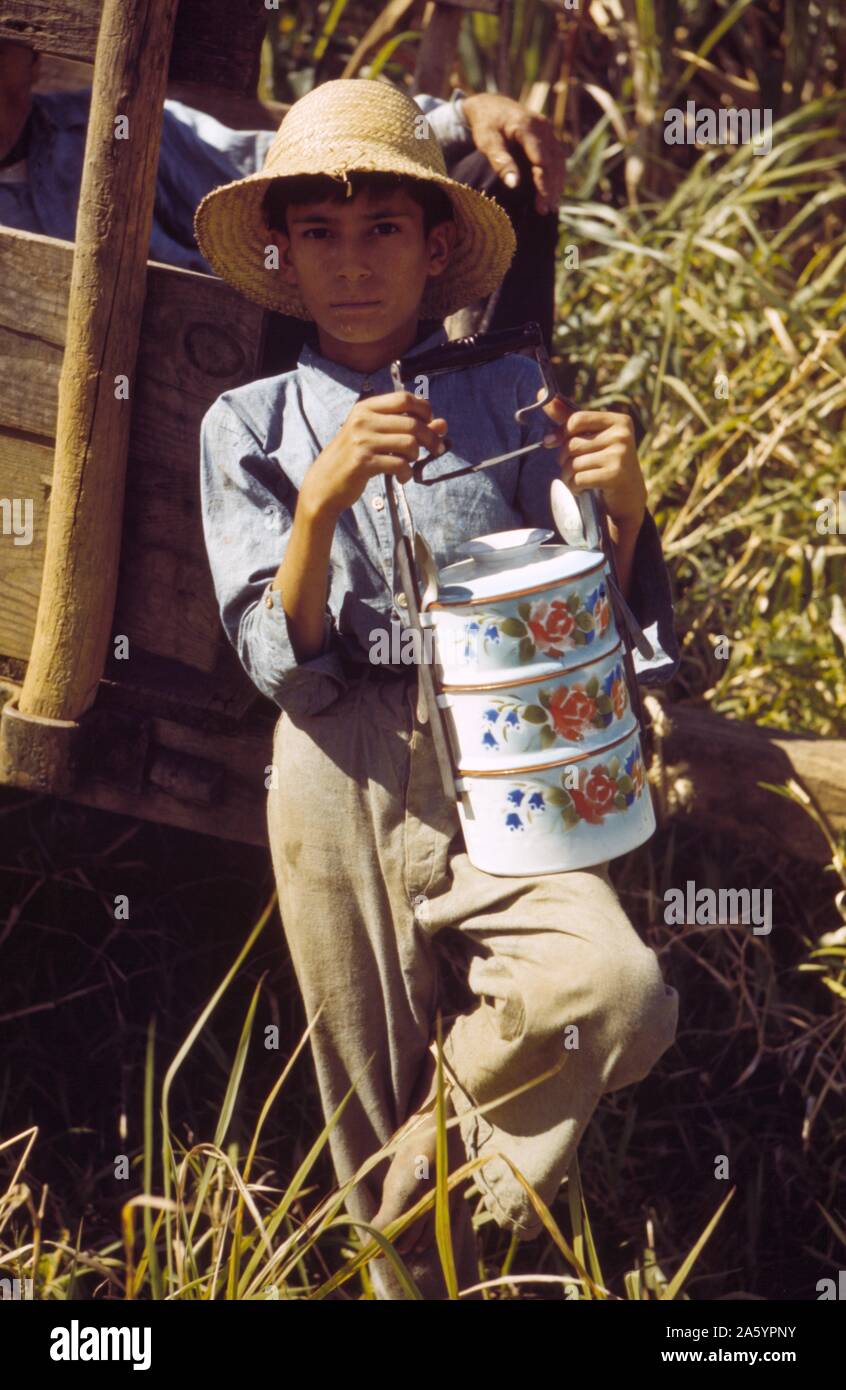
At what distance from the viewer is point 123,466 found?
2.57 meters

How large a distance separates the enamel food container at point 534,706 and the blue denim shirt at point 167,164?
4.75ft

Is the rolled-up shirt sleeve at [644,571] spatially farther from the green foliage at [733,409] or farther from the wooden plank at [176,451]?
the green foliage at [733,409]

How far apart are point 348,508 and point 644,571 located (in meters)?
0.47

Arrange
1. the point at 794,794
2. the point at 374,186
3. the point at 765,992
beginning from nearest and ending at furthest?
the point at 374,186, the point at 794,794, the point at 765,992

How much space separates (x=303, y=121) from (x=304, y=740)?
37.1 inches

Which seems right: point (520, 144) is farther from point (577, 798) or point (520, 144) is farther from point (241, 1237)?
point (241, 1237)

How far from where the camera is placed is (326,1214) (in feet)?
7.35

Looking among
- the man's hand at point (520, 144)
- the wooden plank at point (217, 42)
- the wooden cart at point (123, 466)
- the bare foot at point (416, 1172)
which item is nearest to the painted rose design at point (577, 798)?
the bare foot at point (416, 1172)

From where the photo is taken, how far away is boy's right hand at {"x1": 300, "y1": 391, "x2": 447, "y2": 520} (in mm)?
2102

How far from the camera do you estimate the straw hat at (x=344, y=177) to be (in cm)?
236

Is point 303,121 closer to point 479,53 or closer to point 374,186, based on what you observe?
point 374,186

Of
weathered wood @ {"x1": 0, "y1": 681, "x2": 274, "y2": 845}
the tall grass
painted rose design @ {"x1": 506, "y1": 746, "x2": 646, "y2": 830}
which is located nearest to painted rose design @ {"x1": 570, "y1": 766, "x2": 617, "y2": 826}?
painted rose design @ {"x1": 506, "y1": 746, "x2": 646, "y2": 830}

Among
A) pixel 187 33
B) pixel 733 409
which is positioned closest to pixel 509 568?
pixel 187 33
